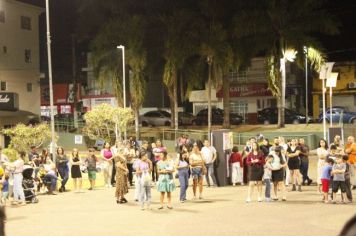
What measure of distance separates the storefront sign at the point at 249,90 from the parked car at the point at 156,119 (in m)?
6.60

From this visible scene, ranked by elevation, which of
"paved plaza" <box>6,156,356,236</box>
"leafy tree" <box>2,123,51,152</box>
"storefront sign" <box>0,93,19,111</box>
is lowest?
"paved plaza" <box>6,156,356,236</box>

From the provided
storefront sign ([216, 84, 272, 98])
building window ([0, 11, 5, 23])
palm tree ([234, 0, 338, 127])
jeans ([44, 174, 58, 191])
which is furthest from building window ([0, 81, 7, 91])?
jeans ([44, 174, 58, 191])

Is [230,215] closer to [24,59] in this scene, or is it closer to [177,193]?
[177,193]

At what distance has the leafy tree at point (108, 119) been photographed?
34438 millimetres

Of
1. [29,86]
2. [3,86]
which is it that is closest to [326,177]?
[3,86]

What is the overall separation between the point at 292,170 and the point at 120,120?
18.3 metres

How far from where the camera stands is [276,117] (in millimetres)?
47750

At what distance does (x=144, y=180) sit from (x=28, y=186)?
445 cm

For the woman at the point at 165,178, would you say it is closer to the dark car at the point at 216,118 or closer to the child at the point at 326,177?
the child at the point at 326,177

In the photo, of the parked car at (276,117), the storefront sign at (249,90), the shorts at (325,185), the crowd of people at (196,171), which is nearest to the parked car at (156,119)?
the storefront sign at (249,90)

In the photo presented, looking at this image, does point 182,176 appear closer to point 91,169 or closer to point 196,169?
point 196,169

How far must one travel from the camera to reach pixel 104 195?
18125mm

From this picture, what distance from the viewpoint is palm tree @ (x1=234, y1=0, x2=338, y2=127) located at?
36.1 metres

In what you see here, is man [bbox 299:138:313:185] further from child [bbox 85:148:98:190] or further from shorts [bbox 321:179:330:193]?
child [bbox 85:148:98:190]
